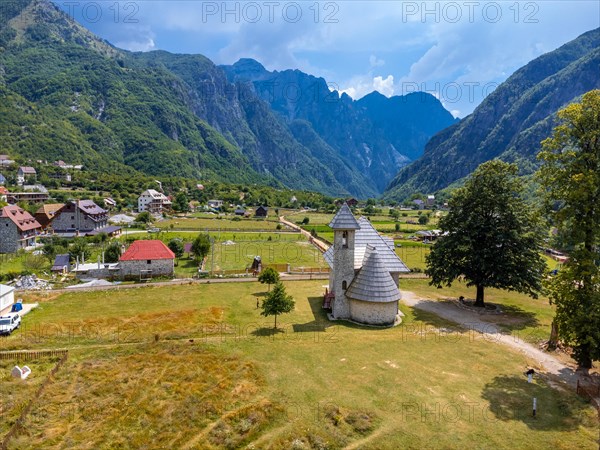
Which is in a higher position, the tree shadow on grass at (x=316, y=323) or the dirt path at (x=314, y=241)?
the dirt path at (x=314, y=241)

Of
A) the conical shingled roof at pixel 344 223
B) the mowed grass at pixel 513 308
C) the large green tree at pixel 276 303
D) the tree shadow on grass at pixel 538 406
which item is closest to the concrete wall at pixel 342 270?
the conical shingled roof at pixel 344 223

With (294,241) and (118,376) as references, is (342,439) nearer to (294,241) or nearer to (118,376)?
(118,376)

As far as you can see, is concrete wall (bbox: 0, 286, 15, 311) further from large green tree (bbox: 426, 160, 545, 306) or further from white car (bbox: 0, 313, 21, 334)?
large green tree (bbox: 426, 160, 545, 306)

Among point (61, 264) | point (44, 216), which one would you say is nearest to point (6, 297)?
point (61, 264)

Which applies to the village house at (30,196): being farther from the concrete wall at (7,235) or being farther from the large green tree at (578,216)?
the large green tree at (578,216)

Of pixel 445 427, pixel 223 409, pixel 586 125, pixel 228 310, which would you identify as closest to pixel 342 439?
pixel 445 427
